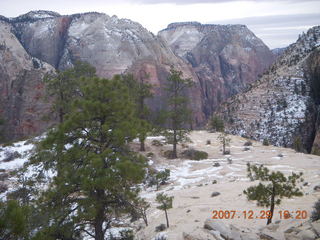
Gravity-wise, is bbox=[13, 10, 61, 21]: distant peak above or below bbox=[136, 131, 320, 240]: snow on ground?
above

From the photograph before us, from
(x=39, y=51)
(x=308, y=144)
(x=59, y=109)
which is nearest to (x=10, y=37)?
(x=39, y=51)

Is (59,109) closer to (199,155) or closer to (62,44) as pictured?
(199,155)

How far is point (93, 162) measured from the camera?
310 inches

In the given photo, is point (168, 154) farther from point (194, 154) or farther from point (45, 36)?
point (45, 36)

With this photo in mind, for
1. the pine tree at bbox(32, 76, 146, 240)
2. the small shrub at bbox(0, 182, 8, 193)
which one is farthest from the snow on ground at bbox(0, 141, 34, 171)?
the pine tree at bbox(32, 76, 146, 240)

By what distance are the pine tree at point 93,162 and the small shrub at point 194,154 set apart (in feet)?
56.0

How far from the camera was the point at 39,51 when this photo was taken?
80500 millimetres

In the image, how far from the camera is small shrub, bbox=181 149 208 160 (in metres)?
25.8

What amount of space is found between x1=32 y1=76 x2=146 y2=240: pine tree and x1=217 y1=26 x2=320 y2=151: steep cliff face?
3343 centimetres

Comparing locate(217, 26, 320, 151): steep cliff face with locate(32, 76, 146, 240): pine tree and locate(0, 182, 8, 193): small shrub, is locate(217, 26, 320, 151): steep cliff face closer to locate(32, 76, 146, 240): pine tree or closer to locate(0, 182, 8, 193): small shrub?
locate(0, 182, 8, 193): small shrub

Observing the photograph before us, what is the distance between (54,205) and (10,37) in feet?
224

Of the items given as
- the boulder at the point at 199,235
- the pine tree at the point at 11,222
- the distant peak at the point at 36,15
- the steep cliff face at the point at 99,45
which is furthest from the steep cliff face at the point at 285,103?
the distant peak at the point at 36,15

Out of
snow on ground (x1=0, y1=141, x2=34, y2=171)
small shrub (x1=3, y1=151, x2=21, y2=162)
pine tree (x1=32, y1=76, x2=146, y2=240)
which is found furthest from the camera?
small shrub (x1=3, y1=151, x2=21, y2=162)

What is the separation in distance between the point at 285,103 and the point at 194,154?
2290 cm
